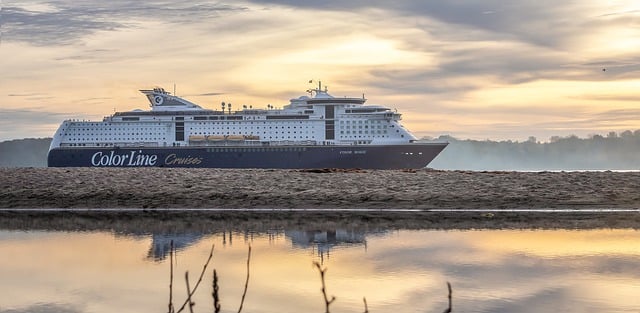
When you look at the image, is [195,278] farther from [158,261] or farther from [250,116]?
[250,116]

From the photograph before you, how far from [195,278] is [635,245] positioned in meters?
9.82

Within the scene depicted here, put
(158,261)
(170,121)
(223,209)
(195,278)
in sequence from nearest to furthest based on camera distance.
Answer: (195,278) → (158,261) → (223,209) → (170,121)

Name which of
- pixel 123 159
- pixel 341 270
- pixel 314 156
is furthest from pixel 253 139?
pixel 341 270

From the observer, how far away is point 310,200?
3136cm

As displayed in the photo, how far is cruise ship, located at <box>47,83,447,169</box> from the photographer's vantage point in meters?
75.2

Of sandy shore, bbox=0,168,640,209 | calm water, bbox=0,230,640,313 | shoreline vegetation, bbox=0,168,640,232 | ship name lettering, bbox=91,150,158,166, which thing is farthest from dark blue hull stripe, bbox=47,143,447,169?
calm water, bbox=0,230,640,313

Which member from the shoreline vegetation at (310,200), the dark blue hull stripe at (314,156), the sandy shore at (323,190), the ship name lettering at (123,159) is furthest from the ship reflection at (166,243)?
the ship name lettering at (123,159)

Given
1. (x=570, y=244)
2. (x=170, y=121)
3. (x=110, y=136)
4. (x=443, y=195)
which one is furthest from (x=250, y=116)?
(x=570, y=244)

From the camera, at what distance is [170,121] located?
80.8m

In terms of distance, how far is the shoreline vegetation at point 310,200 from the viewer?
2500cm

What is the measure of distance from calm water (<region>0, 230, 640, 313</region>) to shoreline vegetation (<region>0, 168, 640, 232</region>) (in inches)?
113

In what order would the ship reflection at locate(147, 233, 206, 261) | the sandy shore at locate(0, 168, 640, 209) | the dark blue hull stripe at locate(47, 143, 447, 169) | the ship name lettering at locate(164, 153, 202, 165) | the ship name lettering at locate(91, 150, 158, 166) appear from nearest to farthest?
the ship reflection at locate(147, 233, 206, 261) → the sandy shore at locate(0, 168, 640, 209) → the dark blue hull stripe at locate(47, 143, 447, 169) → the ship name lettering at locate(164, 153, 202, 165) → the ship name lettering at locate(91, 150, 158, 166)

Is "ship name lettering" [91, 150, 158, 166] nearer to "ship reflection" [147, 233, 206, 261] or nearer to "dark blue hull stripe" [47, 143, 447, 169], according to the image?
"dark blue hull stripe" [47, 143, 447, 169]

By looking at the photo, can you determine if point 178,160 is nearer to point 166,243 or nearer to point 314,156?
point 314,156
